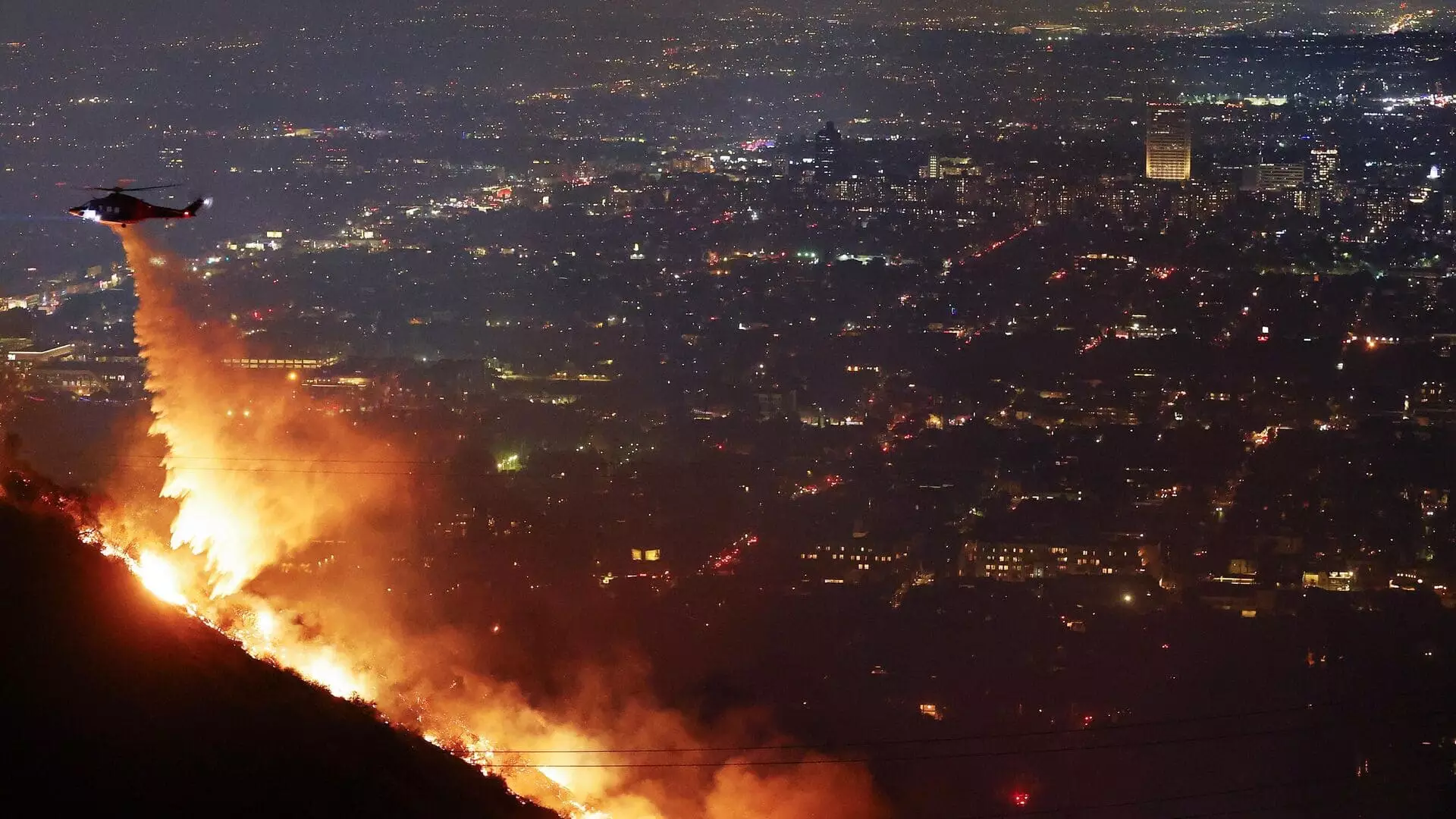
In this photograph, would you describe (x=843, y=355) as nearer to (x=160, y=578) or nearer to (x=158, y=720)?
(x=160, y=578)

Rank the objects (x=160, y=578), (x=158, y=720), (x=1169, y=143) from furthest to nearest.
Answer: (x=1169, y=143) < (x=160, y=578) < (x=158, y=720)

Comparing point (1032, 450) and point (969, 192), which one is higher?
point (969, 192)

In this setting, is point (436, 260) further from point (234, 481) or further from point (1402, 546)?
point (1402, 546)

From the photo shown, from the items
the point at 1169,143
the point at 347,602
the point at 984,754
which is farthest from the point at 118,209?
the point at 1169,143

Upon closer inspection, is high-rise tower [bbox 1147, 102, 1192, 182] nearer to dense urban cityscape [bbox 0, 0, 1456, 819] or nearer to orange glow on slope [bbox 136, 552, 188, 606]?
dense urban cityscape [bbox 0, 0, 1456, 819]

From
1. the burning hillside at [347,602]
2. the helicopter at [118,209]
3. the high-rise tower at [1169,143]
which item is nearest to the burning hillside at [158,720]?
the burning hillside at [347,602]

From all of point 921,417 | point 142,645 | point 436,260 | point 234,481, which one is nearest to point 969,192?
point 921,417

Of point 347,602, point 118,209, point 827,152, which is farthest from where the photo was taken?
point 827,152
